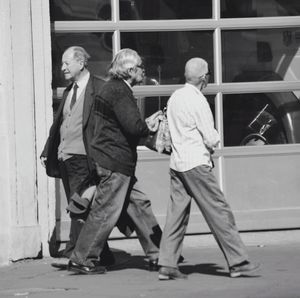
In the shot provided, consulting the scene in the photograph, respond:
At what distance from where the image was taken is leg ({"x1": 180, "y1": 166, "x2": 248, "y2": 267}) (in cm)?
912

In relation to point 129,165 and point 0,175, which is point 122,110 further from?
point 0,175

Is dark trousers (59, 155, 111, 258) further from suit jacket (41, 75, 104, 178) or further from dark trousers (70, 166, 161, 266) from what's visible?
dark trousers (70, 166, 161, 266)

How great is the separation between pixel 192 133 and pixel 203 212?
25.1 inches

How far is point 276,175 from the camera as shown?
11195 millimetres

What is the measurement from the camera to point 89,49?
11016mm

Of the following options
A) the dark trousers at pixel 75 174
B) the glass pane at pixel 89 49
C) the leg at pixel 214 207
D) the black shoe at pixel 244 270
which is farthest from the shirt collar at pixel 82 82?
the black shoe at pixel 244 270

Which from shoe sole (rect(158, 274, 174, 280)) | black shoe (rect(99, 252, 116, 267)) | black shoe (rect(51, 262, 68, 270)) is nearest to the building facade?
black shoe (rect(51, 262, 68, 270))

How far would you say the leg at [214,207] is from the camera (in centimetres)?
912

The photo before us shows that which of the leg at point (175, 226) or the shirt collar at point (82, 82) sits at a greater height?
the shirt collar at point (82, 82)

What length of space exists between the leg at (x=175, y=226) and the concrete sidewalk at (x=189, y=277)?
22 centimetres

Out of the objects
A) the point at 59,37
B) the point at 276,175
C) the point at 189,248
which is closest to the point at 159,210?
the point at 189,248

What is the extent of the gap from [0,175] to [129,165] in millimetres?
1618

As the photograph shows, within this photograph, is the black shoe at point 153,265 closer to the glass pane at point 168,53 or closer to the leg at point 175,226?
the leg at point 175,226

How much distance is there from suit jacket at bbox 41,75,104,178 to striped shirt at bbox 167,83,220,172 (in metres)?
1.00
